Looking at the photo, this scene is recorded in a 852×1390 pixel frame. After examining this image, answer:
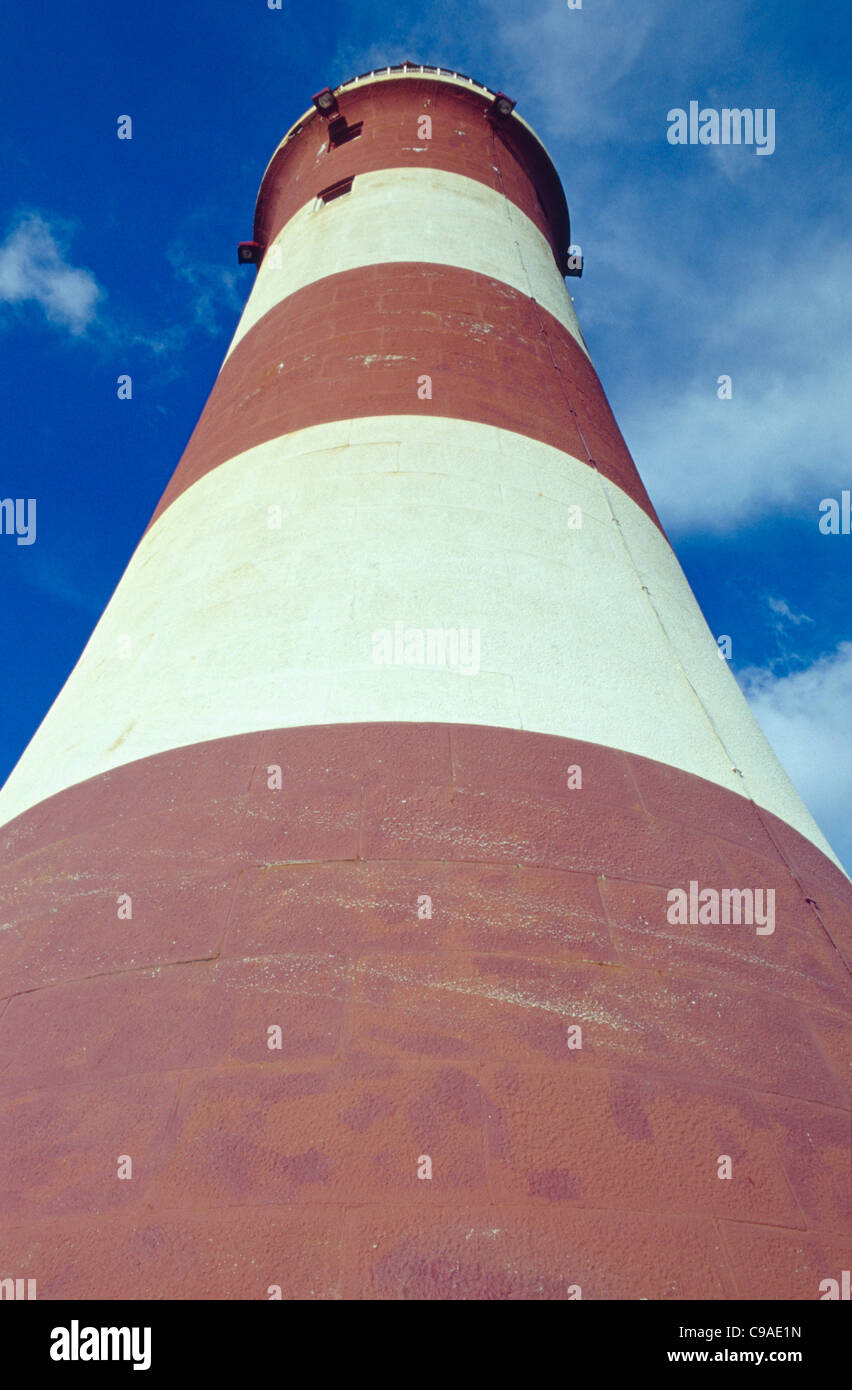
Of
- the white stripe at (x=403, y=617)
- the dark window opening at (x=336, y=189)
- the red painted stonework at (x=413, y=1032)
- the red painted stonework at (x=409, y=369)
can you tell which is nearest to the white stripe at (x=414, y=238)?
the dark window opening at (x=336, y=189)

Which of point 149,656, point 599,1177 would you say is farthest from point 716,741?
point 149,656

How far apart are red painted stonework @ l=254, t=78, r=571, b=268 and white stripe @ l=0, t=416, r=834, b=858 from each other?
145 inches

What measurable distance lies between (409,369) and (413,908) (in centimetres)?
289

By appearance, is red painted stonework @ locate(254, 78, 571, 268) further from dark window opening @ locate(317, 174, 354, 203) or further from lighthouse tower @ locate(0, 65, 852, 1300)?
Result: lighthouse tower @ locate(0, 65, 852, 1300)

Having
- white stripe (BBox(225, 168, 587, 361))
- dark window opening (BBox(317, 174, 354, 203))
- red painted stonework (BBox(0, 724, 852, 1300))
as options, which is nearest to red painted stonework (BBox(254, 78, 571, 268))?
dark window opening (BBox(317, 174, 354, 203))

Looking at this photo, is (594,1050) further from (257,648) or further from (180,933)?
(257,648)

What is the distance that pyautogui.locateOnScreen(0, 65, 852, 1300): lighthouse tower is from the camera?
A: 1.70 meters

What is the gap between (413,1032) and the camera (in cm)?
199

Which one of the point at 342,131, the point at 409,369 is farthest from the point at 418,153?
the point at 409,369

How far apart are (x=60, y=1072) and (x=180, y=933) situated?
15.1 inches

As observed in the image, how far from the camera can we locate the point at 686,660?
137 inches

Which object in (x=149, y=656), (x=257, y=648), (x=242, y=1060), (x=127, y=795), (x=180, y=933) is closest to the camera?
(x=242, y=1060)

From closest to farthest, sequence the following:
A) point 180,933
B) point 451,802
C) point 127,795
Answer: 1. point 180,933
2. point 451,802
3. point 127,795

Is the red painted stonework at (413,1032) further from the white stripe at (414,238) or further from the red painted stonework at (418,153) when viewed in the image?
the red painted stonework at (418,153)
